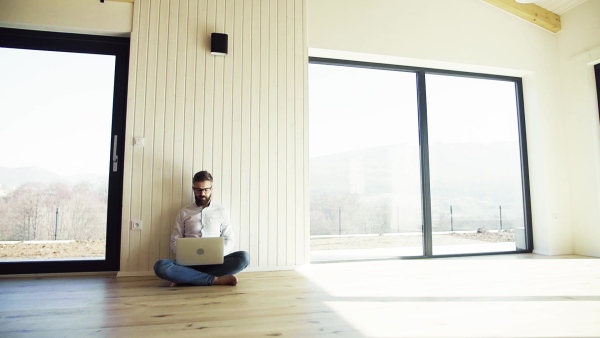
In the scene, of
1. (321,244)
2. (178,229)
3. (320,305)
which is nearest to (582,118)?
(321,244)

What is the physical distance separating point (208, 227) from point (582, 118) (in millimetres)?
4659

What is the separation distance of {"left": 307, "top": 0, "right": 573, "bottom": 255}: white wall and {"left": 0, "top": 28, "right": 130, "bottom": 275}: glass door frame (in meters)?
1.95

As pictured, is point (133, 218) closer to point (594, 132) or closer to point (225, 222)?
point (225, 222)

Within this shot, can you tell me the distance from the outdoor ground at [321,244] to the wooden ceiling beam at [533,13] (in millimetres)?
2792

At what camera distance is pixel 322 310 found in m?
2.00

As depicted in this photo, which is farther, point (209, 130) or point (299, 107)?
point (299, 107)

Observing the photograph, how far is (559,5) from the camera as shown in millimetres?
4258

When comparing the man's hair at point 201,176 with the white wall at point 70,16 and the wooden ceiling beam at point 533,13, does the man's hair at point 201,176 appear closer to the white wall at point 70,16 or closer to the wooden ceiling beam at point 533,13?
the white wall at point 70,16

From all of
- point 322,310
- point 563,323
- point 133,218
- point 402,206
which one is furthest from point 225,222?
point 563,323

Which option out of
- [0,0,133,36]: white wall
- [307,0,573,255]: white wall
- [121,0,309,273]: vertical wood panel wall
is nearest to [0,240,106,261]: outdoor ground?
[121,0,309,273]: vertical wood panel wall

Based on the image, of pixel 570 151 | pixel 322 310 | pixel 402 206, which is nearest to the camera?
pixel 322 310

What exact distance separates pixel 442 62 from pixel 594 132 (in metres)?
2.03

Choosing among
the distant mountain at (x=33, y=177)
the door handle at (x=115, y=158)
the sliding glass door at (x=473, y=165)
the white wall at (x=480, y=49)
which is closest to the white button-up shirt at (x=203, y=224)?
the door handle at (x=115, y=158)

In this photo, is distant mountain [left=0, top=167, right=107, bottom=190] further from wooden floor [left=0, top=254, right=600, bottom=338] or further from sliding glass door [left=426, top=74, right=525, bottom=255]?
sliding glass door [left=426, top=74, right=525, bottom=255]
